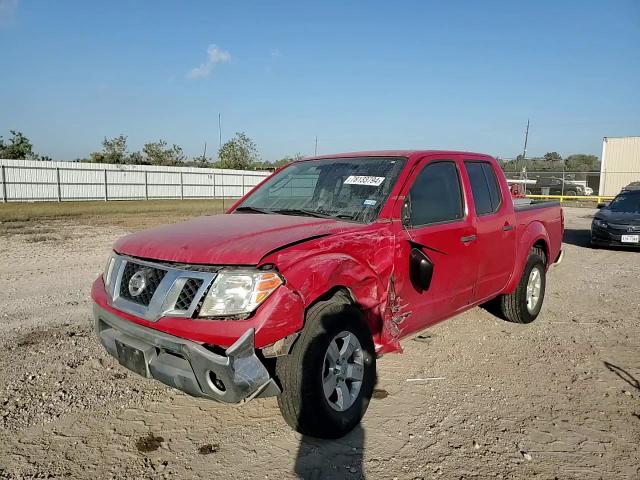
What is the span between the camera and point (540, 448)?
2.97 meters

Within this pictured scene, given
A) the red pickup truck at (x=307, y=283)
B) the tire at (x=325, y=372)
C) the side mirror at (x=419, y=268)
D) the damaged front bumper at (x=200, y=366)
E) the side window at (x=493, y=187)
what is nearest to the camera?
the damaged front bumper at (x=200, y=366)

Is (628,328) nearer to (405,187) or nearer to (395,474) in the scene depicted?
(405,187)

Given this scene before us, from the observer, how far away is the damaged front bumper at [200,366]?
8.17 ft

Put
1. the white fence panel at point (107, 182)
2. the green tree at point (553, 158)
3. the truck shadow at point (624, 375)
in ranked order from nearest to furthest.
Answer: the truck shadow at point (624, 375) → the white fence panel at point (107, 182) → the green tree at point (553, 158)

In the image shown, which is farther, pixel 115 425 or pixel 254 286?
pixel 115 425

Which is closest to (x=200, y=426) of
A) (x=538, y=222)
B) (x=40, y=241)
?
(x=538, y=222)

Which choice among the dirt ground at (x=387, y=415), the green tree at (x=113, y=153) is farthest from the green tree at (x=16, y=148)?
the dirt ground at (x=387, y=415)

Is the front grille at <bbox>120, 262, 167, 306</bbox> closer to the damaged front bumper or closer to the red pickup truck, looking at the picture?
the red pickup truck

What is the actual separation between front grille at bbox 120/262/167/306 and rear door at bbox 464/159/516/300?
277cm

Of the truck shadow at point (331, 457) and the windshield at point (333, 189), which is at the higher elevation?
the windshield at point (333, 189)

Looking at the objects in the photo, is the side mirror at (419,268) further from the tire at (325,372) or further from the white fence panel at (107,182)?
the white fence panel at (107,182)

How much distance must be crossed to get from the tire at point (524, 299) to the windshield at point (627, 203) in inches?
290

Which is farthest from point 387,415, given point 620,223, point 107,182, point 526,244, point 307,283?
point 107,182

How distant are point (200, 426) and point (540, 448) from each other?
2.13 meters
